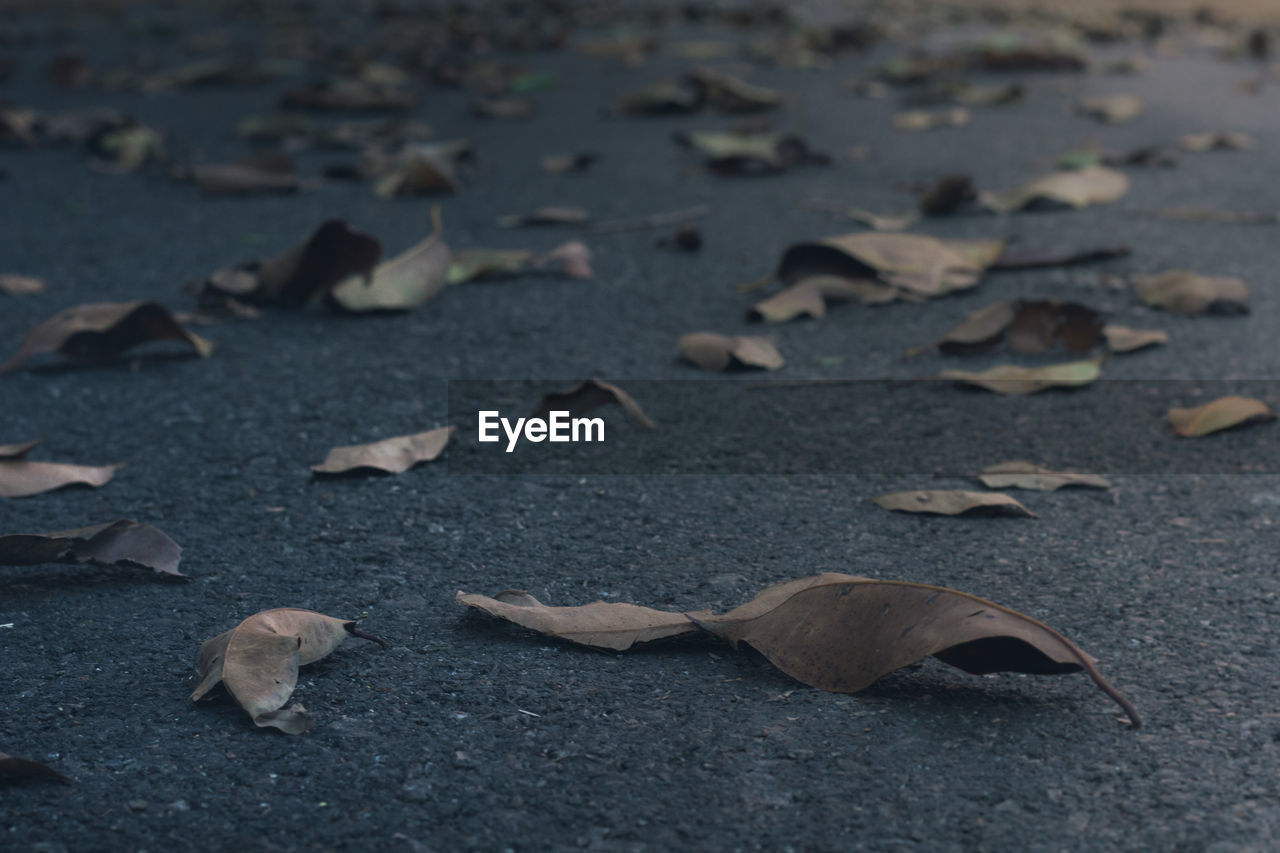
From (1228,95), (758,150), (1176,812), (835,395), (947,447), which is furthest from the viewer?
(1228,95)

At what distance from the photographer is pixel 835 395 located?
1605 mm


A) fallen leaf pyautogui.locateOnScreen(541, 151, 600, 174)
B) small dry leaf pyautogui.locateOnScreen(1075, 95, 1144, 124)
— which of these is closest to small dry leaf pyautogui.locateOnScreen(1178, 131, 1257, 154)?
small dry leaf pyautogui.locateOnScreen(1075, 95, 1144, 124)

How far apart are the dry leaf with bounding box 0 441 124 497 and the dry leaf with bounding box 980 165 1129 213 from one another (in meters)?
1.84

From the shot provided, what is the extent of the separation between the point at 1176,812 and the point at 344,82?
3.92 meters

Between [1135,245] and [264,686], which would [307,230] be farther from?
[264,686]

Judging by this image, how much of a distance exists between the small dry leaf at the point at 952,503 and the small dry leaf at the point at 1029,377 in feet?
1.18

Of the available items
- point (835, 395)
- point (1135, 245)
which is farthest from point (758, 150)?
point (835, 395)

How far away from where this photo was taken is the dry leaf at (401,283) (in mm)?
1941

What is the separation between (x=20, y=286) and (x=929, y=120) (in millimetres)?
2576

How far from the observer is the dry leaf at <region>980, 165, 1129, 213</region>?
8.38 ft

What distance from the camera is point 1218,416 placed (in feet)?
4.80

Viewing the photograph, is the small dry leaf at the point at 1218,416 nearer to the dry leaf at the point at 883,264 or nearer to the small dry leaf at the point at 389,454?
the dry leaf at the point at 883,264

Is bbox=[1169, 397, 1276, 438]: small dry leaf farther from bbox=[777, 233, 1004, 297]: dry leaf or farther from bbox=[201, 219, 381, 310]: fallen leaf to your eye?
bbox=[201, 219, 381, 310]: fallen leaf

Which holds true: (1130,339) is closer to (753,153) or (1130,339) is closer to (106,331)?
(106,331)
